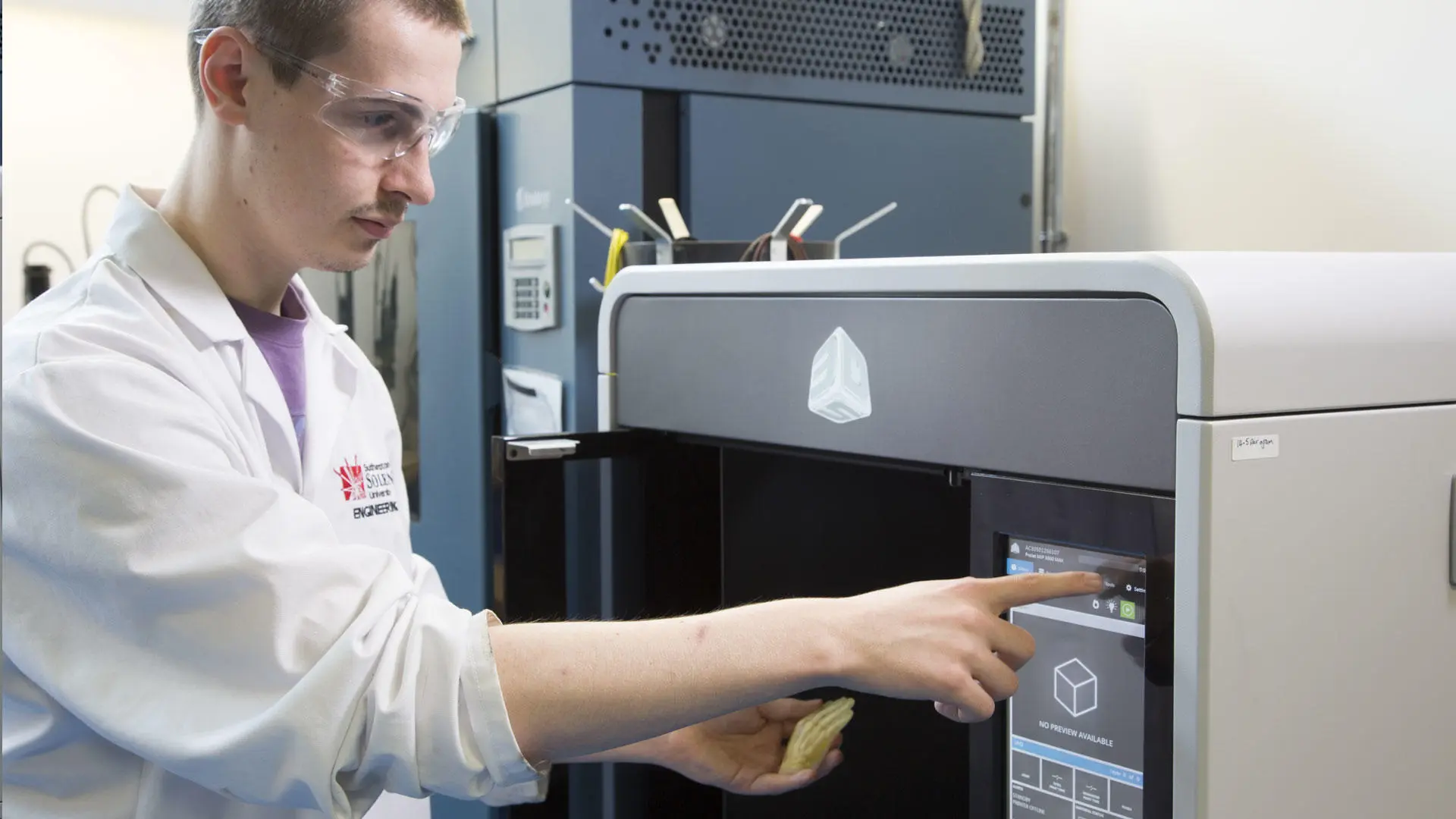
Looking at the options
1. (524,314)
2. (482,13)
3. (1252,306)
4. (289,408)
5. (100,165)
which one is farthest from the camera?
(100,165)

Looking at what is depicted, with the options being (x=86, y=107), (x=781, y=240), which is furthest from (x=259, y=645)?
(x=86, y=107)

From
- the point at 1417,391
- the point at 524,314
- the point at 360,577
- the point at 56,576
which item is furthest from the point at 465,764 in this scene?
the point at 524,314

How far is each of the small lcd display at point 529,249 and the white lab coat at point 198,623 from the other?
682 mm

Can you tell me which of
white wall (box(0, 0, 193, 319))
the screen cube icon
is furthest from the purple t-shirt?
white wall (box(0, 0, 193, 319))

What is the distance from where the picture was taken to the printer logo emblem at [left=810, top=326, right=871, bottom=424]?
102 cm

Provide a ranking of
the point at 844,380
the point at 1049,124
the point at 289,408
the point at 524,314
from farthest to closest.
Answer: the point at 1049,124
the point at 524,314
the point at 289,408
the point at 844,380

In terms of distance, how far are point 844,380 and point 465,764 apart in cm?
43

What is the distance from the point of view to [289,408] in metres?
1.25

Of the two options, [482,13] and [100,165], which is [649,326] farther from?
[100,165]

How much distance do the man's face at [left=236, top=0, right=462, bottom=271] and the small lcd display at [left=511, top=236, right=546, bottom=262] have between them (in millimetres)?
491

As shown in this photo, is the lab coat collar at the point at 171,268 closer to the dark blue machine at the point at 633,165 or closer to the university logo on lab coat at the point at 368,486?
the university logo on lab coat at the point at 368,486

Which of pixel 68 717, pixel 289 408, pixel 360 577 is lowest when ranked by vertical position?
pixel 68 717

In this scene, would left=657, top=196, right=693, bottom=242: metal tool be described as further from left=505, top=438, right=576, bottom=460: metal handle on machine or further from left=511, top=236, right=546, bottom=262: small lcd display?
left=505, top=438, right=576, bottom=460: metal handle on machine

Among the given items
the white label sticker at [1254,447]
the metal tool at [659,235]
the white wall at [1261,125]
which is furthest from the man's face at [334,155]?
the white wall at [1261,125]
